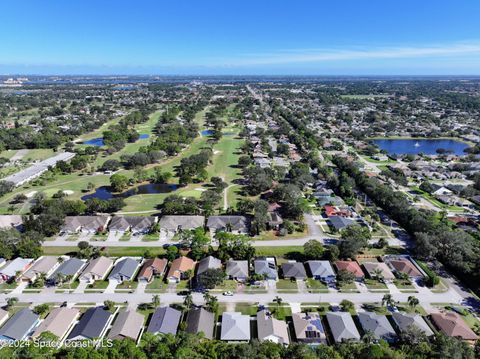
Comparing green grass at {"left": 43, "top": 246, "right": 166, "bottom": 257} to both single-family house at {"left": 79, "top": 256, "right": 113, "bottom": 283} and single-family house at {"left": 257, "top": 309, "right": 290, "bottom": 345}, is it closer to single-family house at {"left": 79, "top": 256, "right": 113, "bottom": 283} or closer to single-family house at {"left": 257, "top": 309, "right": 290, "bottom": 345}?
single-family house at {"left": 79, "top": 256, "right": 113, "bottom": 283}

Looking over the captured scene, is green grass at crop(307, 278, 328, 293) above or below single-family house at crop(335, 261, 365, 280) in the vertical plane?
below

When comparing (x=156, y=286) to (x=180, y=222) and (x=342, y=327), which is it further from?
(x=342, y=327)

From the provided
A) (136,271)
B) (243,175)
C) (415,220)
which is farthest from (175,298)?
(243,175)

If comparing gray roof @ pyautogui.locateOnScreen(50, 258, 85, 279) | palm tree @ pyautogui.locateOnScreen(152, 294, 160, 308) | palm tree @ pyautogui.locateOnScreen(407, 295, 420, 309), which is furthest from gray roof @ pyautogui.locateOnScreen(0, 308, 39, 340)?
palm tree @ pyautogui.locateOnScreen(407, 295, 420, 309)

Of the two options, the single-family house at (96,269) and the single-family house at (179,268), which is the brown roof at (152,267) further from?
the single-family house at (96,269)

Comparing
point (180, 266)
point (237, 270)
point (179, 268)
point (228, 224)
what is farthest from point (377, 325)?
point (228, 224)

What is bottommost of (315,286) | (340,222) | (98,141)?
(98,141)
